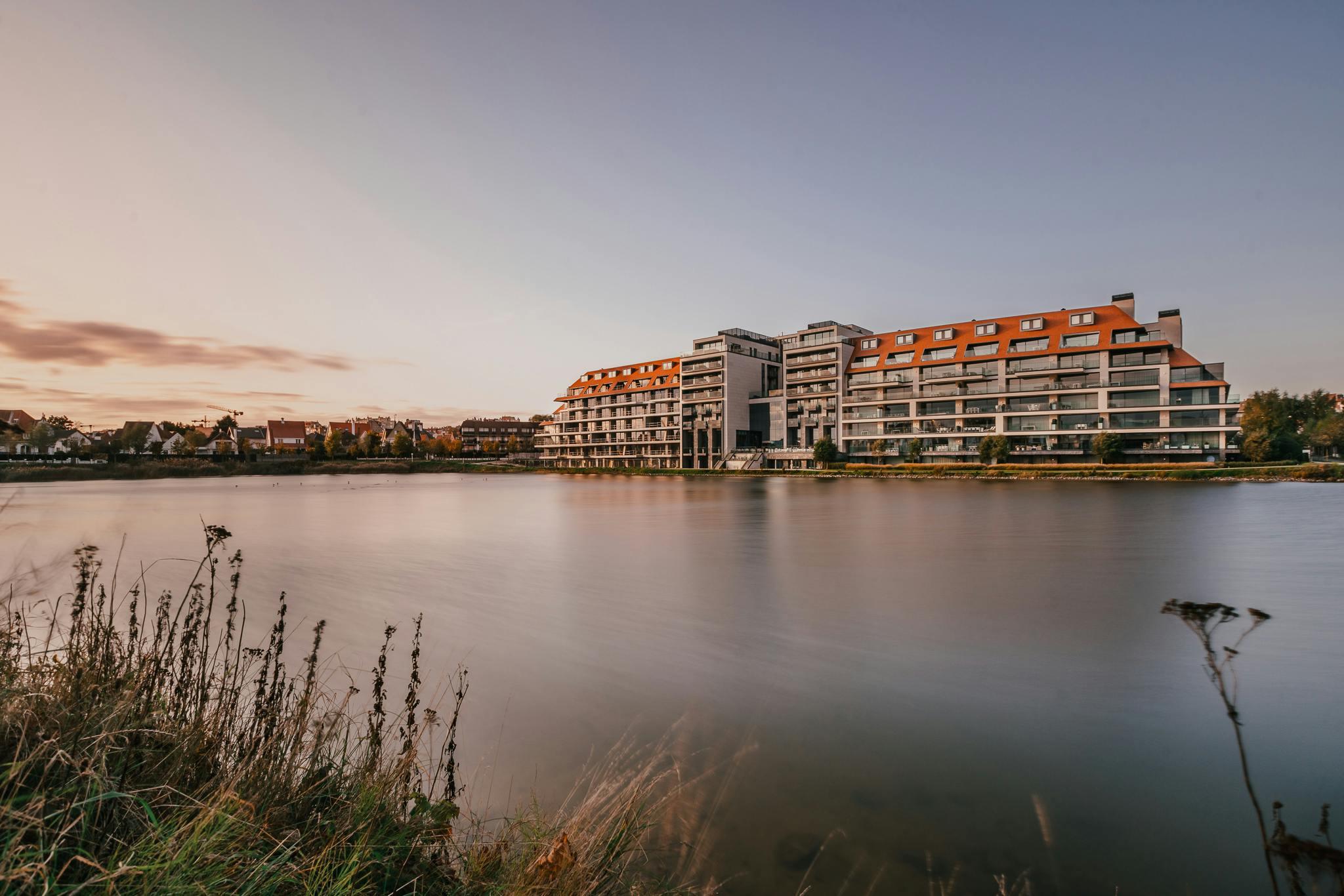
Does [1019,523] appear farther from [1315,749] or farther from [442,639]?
[442,639]

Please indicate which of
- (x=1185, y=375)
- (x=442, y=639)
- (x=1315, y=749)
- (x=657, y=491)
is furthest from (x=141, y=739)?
(x=1185, y=375)

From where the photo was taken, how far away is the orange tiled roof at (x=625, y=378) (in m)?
100

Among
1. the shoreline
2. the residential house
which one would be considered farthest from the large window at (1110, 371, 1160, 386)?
the residential house

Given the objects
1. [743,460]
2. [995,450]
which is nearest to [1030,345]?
[995,450]

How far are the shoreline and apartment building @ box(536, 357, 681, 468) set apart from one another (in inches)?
154

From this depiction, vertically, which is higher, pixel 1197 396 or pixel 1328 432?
pixel 1197 396

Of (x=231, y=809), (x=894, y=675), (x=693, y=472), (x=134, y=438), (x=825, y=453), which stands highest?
(x=134, y=438)

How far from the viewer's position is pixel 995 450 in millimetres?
65125

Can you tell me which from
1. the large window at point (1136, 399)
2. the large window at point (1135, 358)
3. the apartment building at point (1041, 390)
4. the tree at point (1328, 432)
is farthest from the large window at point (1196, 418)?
the tree at point (1328, 432)

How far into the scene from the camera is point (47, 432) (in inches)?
2630

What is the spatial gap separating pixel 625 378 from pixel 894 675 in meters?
101

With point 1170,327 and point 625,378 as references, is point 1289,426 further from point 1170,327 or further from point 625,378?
point 625,378

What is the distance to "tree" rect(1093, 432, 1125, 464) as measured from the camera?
57469mm

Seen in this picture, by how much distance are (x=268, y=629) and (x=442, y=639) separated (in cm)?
309
